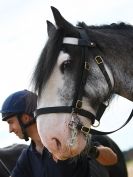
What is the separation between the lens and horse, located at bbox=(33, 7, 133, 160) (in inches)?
153

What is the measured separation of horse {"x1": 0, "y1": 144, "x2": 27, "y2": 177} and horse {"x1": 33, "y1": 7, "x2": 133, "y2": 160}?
3070 mm

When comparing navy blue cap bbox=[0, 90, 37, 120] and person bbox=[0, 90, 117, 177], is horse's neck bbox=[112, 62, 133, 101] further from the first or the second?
navy blue cap bbox=[0, 90, 37, 120]

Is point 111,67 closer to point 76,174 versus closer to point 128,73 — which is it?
point 128,73

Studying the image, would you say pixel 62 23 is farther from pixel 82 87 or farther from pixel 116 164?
pixel 116 164

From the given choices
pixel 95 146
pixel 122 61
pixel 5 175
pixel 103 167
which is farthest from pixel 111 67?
pixel 5 175

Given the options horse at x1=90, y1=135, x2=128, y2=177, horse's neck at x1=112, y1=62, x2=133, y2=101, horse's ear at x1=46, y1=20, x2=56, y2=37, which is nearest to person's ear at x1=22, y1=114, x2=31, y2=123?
horse at x1=90, y1=135, x2=128, y2=177

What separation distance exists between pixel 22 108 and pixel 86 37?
2180 millimetres

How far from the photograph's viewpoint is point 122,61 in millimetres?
4148

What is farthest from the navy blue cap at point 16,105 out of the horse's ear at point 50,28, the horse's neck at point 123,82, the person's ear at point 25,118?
the horse's neck at point 123,82

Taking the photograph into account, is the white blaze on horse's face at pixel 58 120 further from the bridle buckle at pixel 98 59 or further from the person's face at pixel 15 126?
the person's face at pixel 15 126

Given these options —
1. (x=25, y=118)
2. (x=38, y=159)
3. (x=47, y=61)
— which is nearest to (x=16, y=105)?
(x=25, y=118)

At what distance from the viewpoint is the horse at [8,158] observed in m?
6.92

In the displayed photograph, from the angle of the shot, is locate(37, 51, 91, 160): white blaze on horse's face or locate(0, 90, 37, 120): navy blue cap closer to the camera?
locate(37, 51, 91, 160): white blaze on horse's face

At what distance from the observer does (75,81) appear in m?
4.00
